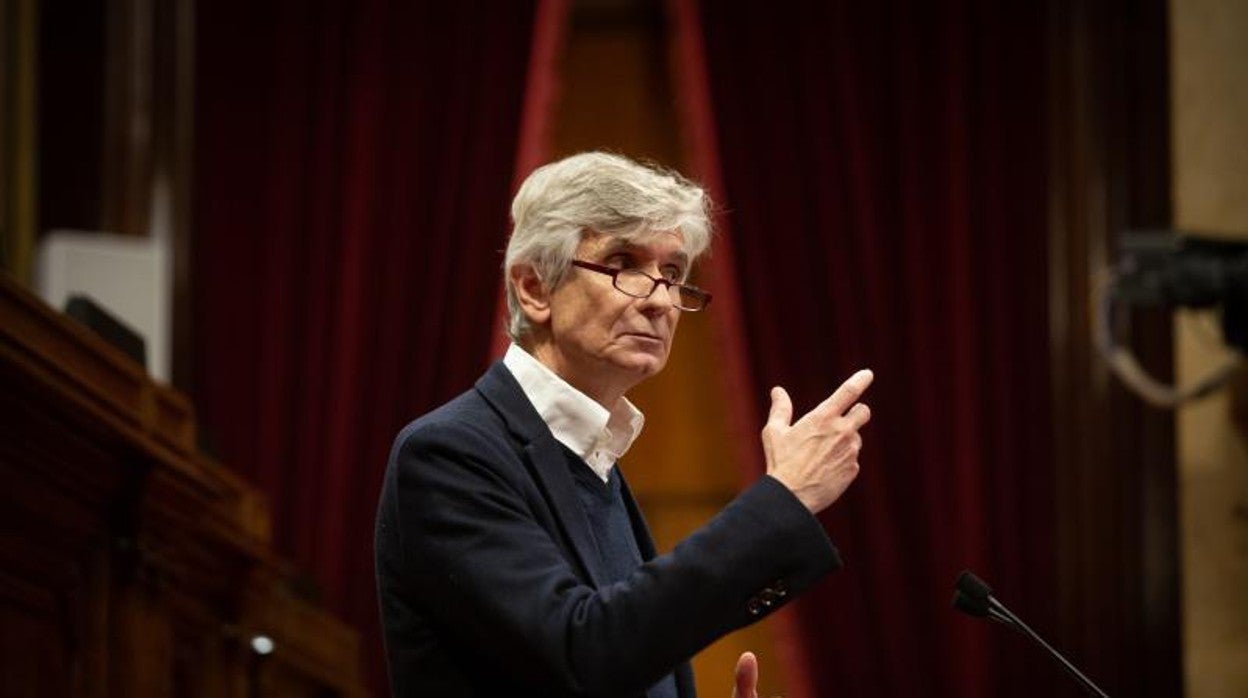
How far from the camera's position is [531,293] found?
2.23 m

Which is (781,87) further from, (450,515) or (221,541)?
(450,515)

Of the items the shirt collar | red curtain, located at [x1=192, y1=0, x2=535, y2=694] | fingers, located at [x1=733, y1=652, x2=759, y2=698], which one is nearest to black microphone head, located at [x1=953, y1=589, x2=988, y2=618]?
fingers, located at [x1=733, y1=652, x2=759, y2=698]

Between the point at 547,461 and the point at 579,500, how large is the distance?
6cm

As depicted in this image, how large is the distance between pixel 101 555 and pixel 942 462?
324 centimetres

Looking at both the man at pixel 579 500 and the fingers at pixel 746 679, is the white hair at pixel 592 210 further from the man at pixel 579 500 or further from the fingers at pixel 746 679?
the fingers at pixel 746 679

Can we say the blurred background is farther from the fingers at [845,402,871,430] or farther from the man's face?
the fingers at [845,402,871,430]

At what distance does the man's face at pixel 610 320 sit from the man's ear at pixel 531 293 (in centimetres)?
1

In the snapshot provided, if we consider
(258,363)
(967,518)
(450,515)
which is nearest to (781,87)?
(967,518)

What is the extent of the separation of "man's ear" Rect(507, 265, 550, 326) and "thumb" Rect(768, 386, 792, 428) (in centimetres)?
30

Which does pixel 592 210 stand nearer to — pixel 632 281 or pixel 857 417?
pixel 632 281

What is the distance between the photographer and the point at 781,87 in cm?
589

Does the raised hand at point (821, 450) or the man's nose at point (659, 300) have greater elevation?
the man's nose at point (659, 300)

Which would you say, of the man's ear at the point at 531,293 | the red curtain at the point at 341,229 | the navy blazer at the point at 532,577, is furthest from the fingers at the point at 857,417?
the red curtain at the point at 341,229

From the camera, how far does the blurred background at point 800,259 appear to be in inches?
219
